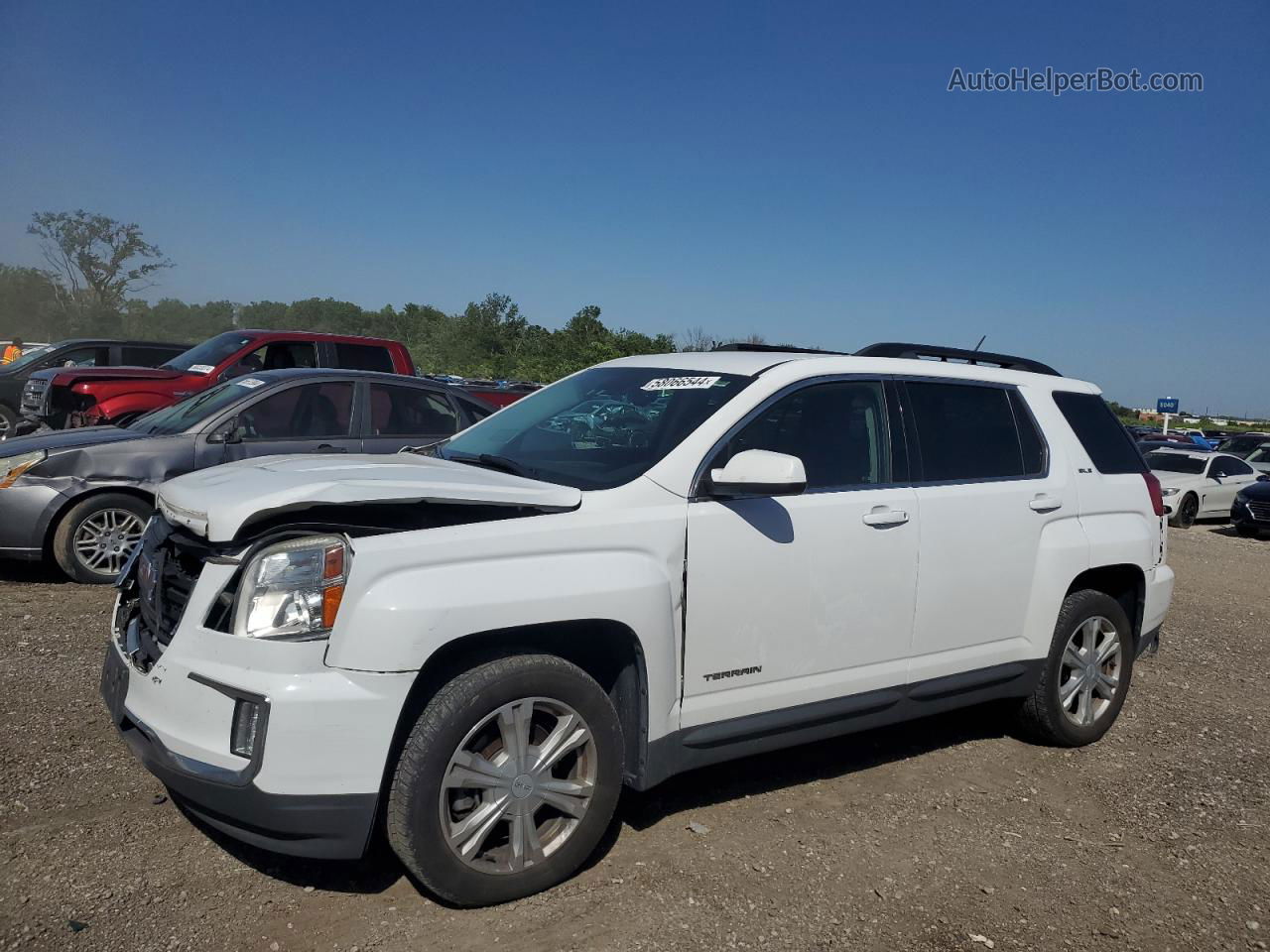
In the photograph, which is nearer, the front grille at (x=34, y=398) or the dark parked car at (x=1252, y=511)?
the front grille at (x=34, y=398)

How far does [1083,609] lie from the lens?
4973mm

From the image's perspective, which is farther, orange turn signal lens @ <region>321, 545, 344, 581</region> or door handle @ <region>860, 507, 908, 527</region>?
door handle @ <region>860, 507, 908, 527</region>

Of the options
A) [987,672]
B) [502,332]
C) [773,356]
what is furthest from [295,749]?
[502,332]

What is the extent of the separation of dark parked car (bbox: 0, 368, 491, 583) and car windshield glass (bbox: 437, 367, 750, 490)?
361 cm

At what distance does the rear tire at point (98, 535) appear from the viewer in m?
7.09

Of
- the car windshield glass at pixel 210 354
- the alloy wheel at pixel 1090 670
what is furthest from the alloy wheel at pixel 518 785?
the car windshield glass at pixel 210 354

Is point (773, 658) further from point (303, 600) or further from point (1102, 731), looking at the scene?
point (1102, 731)

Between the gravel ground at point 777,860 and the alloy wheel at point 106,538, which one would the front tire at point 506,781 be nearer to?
the gravel ground at point 777,860

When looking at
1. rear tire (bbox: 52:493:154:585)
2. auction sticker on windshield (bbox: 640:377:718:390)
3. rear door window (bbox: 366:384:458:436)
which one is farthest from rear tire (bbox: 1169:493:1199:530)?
rear tire (bbox: 52:493:154:585)

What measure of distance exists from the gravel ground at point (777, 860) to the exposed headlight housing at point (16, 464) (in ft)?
6.40

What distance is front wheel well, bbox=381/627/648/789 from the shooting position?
122 inches

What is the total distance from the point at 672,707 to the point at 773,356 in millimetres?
1660

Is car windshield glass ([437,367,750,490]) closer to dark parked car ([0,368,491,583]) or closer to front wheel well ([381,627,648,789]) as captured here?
front wheel well ([381,627,648,789])

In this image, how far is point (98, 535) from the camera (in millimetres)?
7223
